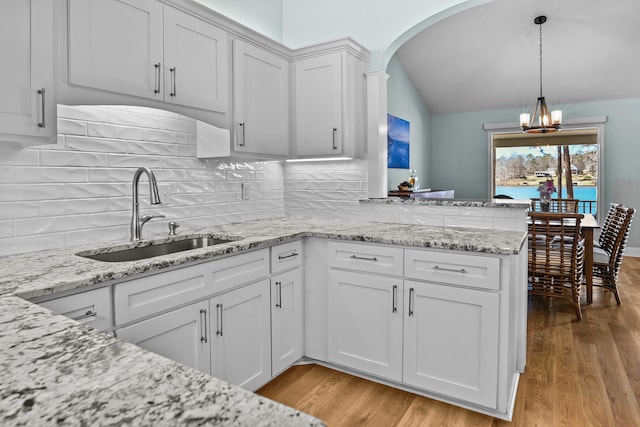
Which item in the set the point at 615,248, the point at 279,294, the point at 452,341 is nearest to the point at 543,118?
the point at 615,248

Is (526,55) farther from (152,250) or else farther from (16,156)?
(16,156)

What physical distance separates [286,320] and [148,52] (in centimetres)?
156

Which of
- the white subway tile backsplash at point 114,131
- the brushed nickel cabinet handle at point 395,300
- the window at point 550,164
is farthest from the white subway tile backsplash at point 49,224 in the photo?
the window at point 550,164

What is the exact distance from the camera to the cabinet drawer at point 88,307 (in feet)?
4.37

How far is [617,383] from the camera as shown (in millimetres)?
2303

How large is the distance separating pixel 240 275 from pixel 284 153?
1170 mm

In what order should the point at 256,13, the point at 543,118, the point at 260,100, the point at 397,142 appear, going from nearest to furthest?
the point at 260,100 < the point at 256,13 < the point at 543,118 < the point at 397,142

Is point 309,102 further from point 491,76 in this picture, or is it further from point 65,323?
point 491,76

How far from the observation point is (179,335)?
1732 millimetres

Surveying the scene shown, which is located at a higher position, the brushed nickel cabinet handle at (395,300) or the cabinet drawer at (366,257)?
the cabinet drawer at (366,257)

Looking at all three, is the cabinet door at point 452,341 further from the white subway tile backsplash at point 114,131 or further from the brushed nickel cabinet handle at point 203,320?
the white subway tile backsplash at point 114,131

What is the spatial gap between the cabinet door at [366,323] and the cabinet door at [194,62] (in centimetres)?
122

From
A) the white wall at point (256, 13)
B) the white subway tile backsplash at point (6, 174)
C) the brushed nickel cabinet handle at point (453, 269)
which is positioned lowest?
the brushed nickel cabinet handle at point (453, 269)

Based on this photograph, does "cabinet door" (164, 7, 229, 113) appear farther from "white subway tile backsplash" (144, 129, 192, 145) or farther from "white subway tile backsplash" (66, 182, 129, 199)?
"white subway tile backsplash" (66, 182, 129, 199)
